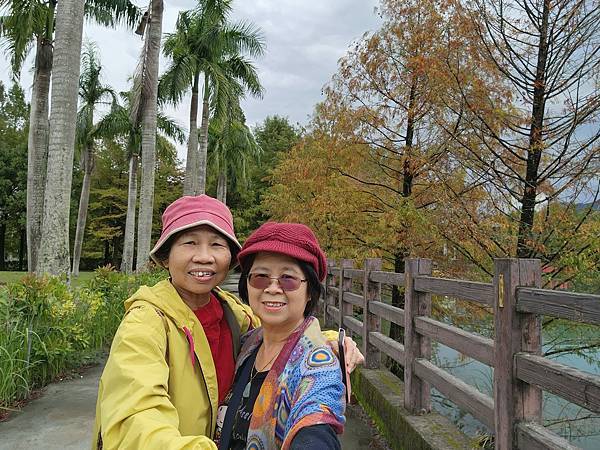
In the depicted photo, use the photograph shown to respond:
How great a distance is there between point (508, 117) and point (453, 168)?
124 centimetres

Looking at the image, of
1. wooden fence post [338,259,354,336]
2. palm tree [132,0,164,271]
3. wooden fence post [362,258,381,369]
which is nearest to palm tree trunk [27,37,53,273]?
palm tree [132,0,164,271]

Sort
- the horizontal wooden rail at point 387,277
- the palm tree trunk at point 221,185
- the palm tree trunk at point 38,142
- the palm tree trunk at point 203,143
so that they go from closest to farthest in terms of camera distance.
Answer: the horizontal wooden rail at point 387,277 < the palm tree trunk at point 38,142 < the palm tree trunk at point 203,143 < the palm tree trunk at point 221,185

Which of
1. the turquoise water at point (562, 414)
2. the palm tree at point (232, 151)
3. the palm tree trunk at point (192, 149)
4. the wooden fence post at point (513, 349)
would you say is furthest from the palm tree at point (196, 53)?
the wooden fence post at point (513, 349)

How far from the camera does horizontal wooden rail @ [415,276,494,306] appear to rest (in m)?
2.95

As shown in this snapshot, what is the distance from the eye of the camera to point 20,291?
567cm

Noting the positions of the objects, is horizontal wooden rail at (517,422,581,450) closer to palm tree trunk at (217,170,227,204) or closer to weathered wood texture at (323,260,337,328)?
weathered wood texture at (323,260,337,328)

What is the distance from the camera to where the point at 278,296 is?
61.0 inches

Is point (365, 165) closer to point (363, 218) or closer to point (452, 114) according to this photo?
point (363, 218)

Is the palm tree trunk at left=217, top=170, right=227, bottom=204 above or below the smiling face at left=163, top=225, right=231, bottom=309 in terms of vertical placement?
above

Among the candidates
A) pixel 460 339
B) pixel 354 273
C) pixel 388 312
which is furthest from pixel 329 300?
pixel 460 339

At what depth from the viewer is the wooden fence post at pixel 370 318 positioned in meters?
5.91

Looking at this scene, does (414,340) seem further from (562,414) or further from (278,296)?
(562,414)

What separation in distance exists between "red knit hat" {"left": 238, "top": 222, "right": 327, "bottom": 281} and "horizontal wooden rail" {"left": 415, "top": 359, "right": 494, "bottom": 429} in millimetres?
1872

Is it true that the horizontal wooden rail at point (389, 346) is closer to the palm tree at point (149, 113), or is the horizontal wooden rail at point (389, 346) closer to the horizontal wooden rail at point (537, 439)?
the horizontal wooden rail at point (537, 439)
